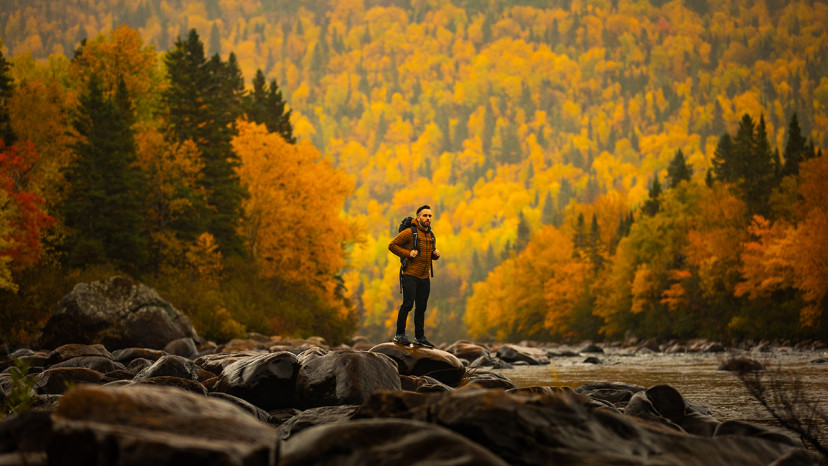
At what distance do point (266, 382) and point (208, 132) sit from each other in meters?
30.5

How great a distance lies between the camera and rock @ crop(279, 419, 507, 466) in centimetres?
370

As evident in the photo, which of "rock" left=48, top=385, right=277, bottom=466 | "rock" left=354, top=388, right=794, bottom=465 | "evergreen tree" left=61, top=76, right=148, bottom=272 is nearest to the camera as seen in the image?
"rock" left=48, top=385, right=277, bottom=466

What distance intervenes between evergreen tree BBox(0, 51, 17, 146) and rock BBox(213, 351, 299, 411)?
23809mm

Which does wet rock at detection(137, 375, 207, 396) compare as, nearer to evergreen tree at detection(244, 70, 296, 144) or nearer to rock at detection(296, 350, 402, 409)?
rock at detection(296, 350, 402, 409)

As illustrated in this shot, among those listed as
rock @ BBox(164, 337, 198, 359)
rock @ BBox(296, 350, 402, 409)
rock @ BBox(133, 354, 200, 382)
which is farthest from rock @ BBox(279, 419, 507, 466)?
rock @ BBox(164, 337, 198, 359)

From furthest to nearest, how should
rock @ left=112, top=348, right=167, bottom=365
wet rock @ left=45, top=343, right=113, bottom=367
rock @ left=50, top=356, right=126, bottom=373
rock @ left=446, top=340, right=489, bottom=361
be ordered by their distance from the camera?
1. rock @ left=446, top=340, right=489, bottom=361
2. rock @ left=112, top=348, right=167, bottom=365
3. wet rock @ left=45, top=343, right=113, bottom=367
4. rock @ left=50, top=356, right=126, bottom=373

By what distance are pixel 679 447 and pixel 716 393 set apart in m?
8.11

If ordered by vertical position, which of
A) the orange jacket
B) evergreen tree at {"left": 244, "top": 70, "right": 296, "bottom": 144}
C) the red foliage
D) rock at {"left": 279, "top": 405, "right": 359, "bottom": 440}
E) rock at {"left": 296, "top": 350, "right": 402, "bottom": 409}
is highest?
evergreen tree at {"left": 244, "top": 70, "right": 296, "bottom": 144}

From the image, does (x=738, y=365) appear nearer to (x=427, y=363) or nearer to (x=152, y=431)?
(x=152, y=431)

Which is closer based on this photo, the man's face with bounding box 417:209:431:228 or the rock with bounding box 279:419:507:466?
the rock with bounding box 279:419:507:466

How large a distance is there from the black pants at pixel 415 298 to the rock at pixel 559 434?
7.11 metres

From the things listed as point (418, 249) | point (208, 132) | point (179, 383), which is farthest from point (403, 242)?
point (208, 132)

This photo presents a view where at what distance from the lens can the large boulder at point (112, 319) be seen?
18.6m

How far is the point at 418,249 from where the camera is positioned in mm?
12422
